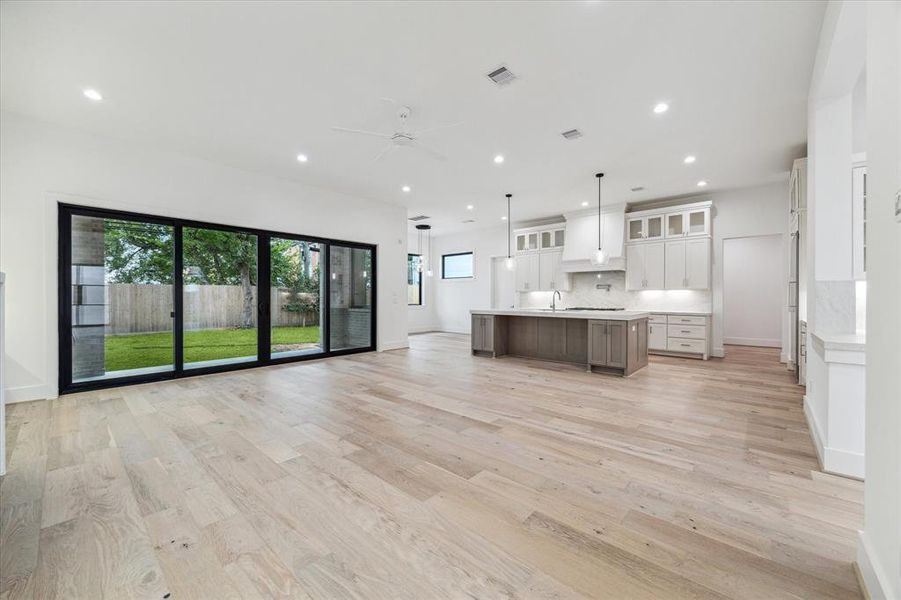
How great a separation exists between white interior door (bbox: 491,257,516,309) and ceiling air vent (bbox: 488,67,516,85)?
6.69 meters

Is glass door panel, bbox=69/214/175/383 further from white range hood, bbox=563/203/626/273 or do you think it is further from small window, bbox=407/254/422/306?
white range hood, bbox=563/203/626/273

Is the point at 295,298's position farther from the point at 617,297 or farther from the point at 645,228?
the point at 645,228

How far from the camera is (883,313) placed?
1.26 metres

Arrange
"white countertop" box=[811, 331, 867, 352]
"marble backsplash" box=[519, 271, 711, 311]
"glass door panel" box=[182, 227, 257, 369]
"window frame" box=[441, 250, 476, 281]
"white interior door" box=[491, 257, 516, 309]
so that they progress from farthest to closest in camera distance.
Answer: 1. "window frame" box=[441, 250, 476, 281]
2. "white interior door" box=[491, 257, 516, 309]
3. "marble backsplash" box=[519, 271, 711, 311]
4. "glass door panel" box=[182, 227, 257, 369]
5. "white countertop" box=[811, 331, 867, 352]

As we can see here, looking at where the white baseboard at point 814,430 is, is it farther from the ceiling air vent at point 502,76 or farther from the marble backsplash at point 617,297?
the marble backsplash at point 617,297

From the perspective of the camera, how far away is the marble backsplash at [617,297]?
6859 mm

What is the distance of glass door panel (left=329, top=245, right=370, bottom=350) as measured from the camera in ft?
21.8

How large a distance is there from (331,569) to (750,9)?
13.2 feet

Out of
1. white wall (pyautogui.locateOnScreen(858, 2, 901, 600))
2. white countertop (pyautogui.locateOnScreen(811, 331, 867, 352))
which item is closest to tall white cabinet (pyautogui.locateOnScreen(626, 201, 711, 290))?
white countertop (pyautogui.locateOnScreen(811, 331, 867, 352))

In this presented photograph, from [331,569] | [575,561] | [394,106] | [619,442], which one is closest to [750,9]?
[394,106]

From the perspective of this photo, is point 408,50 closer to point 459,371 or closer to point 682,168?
point 459,371

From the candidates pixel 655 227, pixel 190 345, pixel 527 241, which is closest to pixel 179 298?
pixel 190 345

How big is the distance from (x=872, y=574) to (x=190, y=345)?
6354 millimetres

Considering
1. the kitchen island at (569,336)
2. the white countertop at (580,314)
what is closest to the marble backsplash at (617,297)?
the kitchen island at (569,336)
